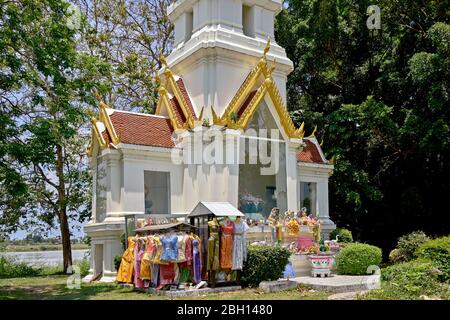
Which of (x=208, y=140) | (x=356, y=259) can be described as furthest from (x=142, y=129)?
(x=356, y=259)

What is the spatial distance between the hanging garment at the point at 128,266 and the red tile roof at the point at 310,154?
8508 mm

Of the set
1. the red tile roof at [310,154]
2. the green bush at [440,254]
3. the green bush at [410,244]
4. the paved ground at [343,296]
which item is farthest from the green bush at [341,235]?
the paved ground at [343,296]

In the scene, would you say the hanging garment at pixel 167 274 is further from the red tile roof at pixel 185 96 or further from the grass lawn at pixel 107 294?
the red tile roof at pixel 185 96

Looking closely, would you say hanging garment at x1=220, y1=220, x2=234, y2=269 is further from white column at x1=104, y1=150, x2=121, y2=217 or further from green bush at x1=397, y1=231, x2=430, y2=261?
green bush at x1=397, y1=231, x2=430, y2=261

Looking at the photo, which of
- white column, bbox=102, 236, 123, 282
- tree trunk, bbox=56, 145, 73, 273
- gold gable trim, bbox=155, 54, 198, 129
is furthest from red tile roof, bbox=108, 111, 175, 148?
tree trunk, bbox=56, 145, 73, 273

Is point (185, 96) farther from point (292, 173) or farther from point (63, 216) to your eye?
point (63, 216)

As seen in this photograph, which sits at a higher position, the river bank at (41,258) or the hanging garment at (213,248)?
the hanging garment at (213,248)

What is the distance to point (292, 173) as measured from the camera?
18.7 meters

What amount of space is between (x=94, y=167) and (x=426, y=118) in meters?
14.1

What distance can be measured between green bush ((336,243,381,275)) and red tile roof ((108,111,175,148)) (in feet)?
22.7

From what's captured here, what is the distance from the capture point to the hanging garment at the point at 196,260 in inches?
500

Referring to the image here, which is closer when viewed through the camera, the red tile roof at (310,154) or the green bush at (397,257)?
the green bush at (397,257)

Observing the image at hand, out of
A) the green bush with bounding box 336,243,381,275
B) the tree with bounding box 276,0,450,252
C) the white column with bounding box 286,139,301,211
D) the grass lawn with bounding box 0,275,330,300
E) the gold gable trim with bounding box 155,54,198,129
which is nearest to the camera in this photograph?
the grass lawn with bounding box 0,275,330,300

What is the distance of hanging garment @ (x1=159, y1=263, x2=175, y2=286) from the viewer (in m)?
12.7
